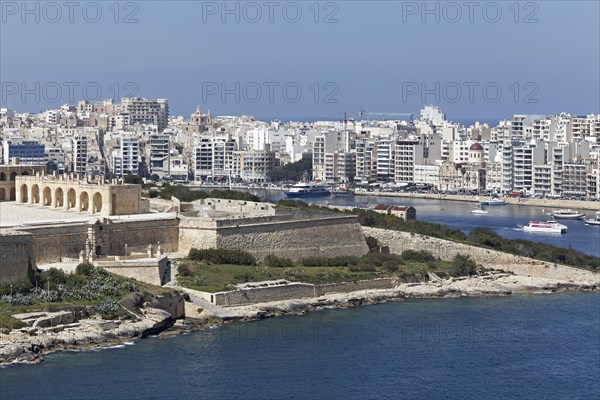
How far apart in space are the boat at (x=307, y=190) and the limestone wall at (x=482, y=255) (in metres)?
24.4

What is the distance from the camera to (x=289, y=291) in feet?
81.9

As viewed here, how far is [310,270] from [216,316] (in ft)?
12.9

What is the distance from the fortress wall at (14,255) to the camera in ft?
74.5

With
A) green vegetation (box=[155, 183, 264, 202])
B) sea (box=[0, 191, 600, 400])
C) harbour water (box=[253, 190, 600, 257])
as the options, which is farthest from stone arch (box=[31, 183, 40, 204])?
harbour water (box=[253, 190, 600, 257])

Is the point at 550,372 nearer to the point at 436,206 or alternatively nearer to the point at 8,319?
the point at 8,319

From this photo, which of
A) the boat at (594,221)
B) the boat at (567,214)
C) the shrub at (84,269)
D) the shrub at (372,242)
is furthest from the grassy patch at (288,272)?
the boat at (567,214)

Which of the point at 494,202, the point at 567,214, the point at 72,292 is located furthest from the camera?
the point at 494,202

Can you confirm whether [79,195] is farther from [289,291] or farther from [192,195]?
[289,291]

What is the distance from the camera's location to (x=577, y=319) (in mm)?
25047

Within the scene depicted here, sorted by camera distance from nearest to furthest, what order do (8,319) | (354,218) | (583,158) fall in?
(8,319)
(354,218)
(583,158)

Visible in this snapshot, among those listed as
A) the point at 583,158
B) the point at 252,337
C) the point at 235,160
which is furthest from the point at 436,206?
the point at 252,337

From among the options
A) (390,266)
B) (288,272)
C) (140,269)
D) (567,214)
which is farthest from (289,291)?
(567,214)

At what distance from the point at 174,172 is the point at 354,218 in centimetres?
3461

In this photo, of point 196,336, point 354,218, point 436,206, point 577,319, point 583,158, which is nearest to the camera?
point 196,336
